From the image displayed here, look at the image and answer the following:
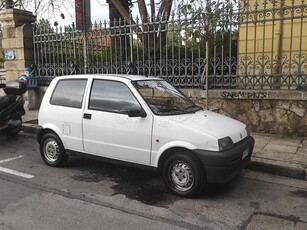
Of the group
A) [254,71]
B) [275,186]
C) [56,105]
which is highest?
[254,71]

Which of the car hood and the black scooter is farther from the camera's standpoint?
the black scooter

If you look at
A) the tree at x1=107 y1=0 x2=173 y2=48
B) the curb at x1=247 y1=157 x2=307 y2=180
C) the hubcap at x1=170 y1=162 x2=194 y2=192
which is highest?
the tree at x1=107 y1=0 x2=173 y2=48

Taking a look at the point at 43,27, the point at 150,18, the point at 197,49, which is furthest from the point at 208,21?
the point at 43,27

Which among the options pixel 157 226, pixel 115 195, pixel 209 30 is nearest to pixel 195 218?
pixel 157 226

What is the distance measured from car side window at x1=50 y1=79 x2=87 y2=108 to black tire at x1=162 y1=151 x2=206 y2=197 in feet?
5.87

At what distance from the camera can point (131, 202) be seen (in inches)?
172

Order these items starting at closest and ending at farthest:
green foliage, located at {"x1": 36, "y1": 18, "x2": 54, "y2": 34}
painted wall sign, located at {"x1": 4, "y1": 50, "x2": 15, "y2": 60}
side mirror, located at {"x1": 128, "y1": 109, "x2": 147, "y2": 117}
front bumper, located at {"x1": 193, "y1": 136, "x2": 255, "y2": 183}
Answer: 1. front bumper, located at {"x1": 193, "y1": 136, "x2": 255, "y2": 183}
2. side mirror, located at {"x1": 128, "y1": 109, "x2": 147, "y2": 117}
3. green foliage, located at {"x1": 36, "y1": 18, "x2": 54, "y2": 34}
4. painted wall sign, located at {"x1": 4, "y1": 50, "x2": 15, "y2": 60}

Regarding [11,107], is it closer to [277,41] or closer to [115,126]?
[115,126]

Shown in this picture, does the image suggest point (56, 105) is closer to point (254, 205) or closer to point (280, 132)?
point (254, 205)

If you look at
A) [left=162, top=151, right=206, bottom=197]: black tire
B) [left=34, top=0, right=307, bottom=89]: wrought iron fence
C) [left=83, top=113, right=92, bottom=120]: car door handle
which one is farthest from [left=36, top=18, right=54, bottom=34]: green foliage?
[left=162, top=151, right=206, bottom=197]: black tire

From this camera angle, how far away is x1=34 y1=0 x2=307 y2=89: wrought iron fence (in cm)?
725

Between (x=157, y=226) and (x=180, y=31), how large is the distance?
221 inches

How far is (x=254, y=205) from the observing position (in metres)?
4.30

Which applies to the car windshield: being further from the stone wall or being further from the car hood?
the stone wall
